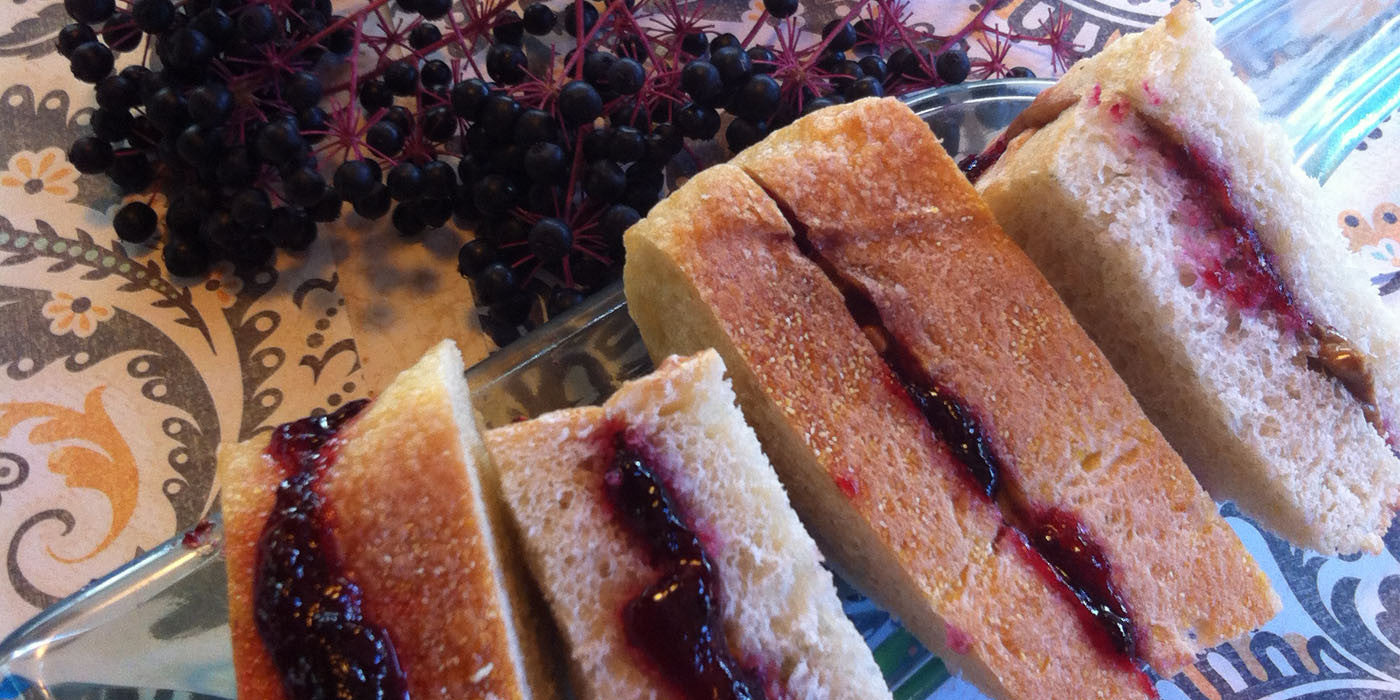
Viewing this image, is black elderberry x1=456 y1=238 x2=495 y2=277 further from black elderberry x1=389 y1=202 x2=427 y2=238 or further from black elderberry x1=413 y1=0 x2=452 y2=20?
black elderberry x1=413 y1=0 x2=452 y2=20

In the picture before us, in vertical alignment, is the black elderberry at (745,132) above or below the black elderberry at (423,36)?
below

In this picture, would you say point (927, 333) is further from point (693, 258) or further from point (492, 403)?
point (492, 403)

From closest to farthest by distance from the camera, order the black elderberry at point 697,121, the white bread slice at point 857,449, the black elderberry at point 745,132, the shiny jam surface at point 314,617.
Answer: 1. the shiny jam surface at point 314,617
2. the white bread slice at point 857,449
3. the black elderberry at point 697,121
4. the black elderberry at point 745,132

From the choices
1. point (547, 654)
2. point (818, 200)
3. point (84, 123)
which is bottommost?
point (547, 654)

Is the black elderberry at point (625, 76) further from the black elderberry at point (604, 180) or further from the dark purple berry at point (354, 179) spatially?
the dark purple berry at point (354, 179)

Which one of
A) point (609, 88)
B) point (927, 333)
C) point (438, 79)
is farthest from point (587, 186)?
point (927, 333)

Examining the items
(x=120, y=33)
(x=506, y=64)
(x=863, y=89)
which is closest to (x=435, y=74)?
(x=506, y=64)

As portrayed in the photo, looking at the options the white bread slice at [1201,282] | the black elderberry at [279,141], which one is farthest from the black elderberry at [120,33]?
the white bread slice at [1201,282]
